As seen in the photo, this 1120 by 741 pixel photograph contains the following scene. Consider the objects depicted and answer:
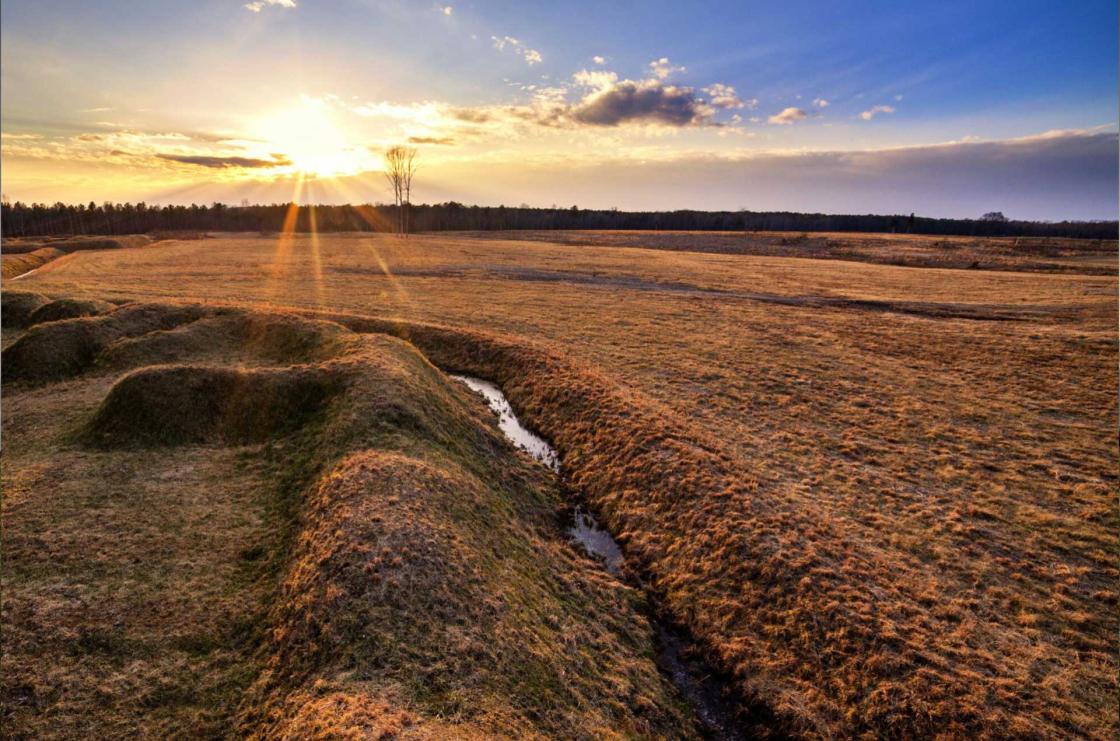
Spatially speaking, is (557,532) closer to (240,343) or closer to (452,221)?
(240,343)

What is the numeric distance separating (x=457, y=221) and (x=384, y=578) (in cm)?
17089

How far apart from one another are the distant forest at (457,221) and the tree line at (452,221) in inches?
10.4

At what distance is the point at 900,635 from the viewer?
9977mm

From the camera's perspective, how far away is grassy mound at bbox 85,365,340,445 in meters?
16.3

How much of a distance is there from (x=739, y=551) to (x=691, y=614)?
1928 mm

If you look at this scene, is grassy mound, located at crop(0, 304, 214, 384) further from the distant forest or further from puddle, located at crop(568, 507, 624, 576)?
the distant forest

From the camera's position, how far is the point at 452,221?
6658 inches

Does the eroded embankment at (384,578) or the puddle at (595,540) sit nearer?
the eroded embankment at (384,578)

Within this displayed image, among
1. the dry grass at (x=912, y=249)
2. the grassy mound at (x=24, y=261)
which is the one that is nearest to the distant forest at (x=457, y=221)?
the dry grass at (x=912, y=249)

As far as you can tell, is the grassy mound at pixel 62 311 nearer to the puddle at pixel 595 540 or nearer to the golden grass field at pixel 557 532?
the golden grass field at pixel 557 532

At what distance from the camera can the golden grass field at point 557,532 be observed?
8453mm

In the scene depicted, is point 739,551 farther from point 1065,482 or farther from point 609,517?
point 1065,482

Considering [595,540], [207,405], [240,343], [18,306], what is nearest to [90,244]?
[18,306]

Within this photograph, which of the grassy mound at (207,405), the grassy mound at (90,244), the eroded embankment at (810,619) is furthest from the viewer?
the grassy mound at (90,244)
